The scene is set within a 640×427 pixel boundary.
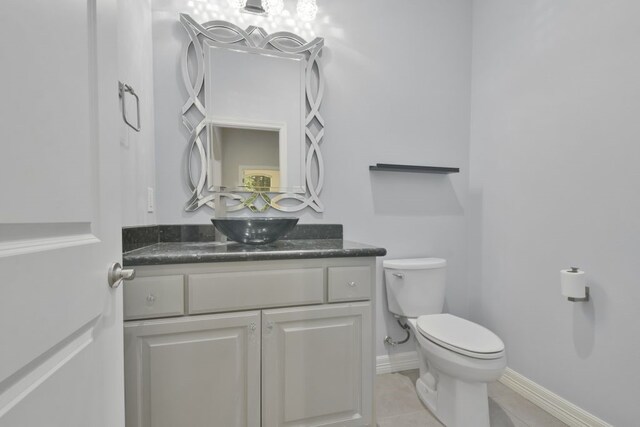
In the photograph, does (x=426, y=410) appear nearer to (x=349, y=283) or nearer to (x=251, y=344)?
(x=349, y=283)

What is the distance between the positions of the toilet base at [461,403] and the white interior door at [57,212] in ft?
4.76

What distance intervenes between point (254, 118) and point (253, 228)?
0.73 metres

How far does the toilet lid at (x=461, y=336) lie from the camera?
4.24 feet

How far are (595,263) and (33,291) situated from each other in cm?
203

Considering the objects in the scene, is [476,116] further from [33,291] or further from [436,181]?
[33,291]

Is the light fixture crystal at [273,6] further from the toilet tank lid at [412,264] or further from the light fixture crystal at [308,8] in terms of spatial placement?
the toilet tank lid at [412,264]

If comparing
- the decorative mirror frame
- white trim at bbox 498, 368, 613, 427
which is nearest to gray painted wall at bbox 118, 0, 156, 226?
the decorative mirror frame

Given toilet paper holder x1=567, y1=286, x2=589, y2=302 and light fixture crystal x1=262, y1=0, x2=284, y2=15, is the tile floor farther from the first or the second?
light fixture crystal x1=262, y1=0, x2=284, y2=15

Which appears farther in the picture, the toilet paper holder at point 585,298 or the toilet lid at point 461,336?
the toilet paper holder at point 585,298

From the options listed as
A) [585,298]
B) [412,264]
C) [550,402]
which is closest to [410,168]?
[412,264]

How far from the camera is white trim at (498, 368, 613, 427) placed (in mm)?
1408

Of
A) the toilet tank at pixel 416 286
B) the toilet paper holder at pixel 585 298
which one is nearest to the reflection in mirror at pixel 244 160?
the toilet tank at pixel 416 286

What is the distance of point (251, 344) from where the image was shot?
116 cm

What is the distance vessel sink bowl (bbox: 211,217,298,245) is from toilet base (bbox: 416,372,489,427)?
1.16 m
